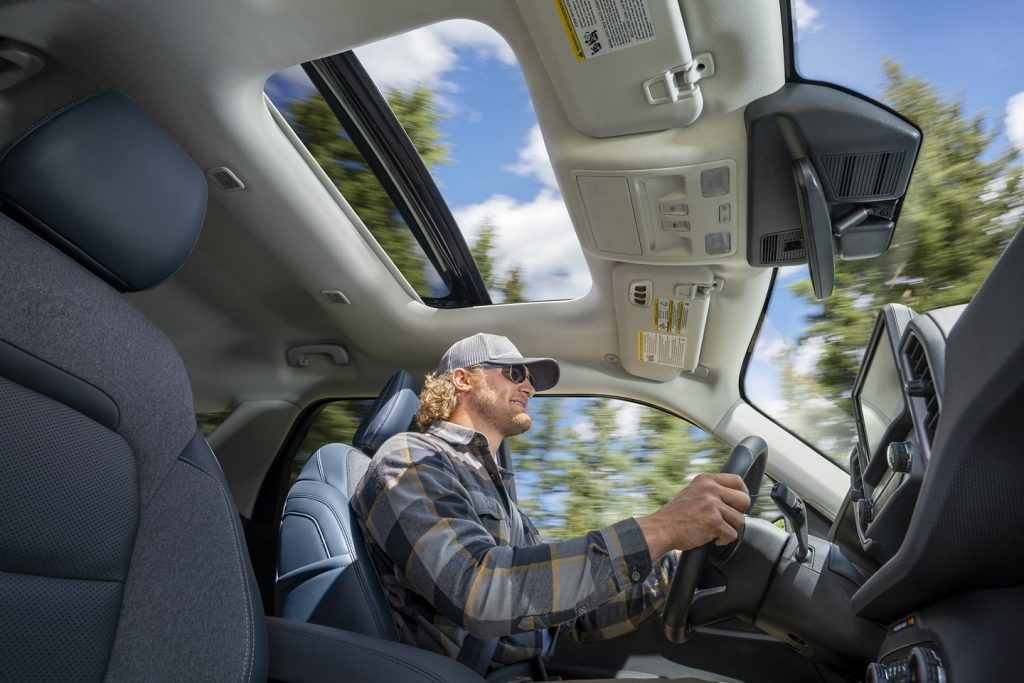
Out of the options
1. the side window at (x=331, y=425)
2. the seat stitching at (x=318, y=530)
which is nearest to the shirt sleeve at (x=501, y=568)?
the seat stitching at (x=318, y=530)

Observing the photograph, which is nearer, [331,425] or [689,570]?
[689,570]

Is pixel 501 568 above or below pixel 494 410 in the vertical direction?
above

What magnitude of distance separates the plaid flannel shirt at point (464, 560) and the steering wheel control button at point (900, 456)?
492mm

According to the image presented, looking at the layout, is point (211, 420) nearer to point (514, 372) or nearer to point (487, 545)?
point (514, 372)

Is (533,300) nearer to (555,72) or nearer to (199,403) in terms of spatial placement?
(555,72)

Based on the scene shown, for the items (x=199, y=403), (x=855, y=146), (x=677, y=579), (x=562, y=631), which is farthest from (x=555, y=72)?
(x=199, y=403)

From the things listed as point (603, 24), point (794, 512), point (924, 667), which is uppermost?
point (603, 24)

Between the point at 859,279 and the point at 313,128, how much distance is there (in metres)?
1.61

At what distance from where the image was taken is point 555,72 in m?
1.49

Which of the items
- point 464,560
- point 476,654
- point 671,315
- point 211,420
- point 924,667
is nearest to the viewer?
point 924,667

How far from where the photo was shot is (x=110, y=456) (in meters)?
0.97

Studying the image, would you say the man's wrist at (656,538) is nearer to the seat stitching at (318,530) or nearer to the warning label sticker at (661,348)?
the seat stitching at (318,530)

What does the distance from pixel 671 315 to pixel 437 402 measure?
2.77ft

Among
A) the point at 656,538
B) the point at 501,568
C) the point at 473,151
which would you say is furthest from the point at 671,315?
the point at 501,568
